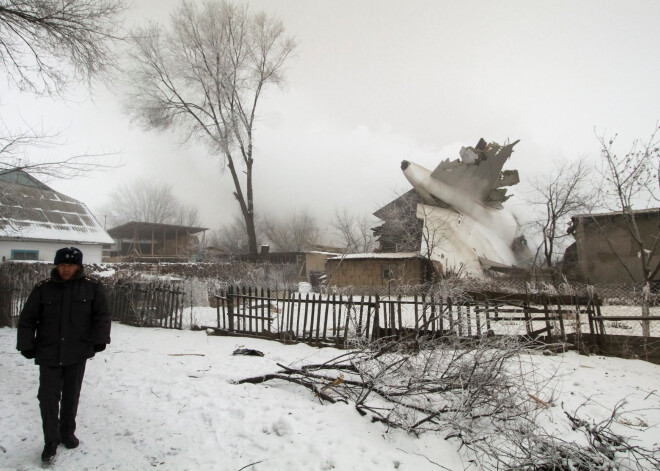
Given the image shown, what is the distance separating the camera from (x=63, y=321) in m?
3.23

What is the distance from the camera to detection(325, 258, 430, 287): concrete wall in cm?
1998

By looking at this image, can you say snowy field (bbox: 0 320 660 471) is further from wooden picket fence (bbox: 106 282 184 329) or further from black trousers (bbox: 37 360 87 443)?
wooden picket fence (bbox: 106 282 184 329)

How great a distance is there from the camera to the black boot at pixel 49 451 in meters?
2.96

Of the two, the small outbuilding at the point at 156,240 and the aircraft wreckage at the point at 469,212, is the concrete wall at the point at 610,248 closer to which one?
the aircraft wreckage at the point at 469,212

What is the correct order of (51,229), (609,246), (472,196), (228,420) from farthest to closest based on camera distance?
(472,196), (51,229), (609,246), (228,420)

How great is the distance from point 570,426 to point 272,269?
21505 millimetres

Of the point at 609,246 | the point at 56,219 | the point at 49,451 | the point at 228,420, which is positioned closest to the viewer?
the point at 49,451

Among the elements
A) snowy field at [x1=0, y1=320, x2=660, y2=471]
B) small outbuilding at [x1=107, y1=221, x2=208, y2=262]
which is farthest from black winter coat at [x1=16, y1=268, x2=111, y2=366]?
small outbuilding at [x1=107, y1=221, x2=208, y2=262]

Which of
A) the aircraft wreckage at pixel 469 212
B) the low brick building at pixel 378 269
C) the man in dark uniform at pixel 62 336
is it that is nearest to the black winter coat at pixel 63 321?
the man in dark uniform at pixel 62 336

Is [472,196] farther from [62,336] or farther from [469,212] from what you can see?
[62,336]

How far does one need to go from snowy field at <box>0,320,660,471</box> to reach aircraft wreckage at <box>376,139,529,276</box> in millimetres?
14253

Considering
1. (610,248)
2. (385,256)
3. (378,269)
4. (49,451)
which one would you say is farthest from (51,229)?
(610,248)

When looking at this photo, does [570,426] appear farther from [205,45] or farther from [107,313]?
[205,45]

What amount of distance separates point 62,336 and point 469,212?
2368 cm
